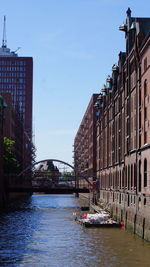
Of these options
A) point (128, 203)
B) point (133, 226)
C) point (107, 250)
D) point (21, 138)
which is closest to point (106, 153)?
point (128, 203)

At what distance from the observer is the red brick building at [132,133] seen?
154 ft

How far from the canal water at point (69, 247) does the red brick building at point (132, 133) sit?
8.43 feet

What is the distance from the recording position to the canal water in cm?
3500

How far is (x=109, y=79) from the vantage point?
86.2 m

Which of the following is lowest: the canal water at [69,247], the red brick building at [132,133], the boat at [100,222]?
the canal water at [69,247]

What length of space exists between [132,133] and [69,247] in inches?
727

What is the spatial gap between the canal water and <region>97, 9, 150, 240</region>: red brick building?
257 centimetres

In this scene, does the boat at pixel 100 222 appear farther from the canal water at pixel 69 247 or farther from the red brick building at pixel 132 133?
the red brick building at pixel 132 133

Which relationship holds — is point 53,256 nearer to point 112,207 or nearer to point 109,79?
point 112,207

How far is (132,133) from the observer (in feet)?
184

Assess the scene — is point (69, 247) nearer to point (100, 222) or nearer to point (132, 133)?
point (100, 222)

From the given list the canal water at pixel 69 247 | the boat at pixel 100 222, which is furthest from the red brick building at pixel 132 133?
the canal water at pixel 69 247

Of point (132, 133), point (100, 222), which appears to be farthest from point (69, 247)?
point (132, 133)

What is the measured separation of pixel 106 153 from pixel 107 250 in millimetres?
51223
